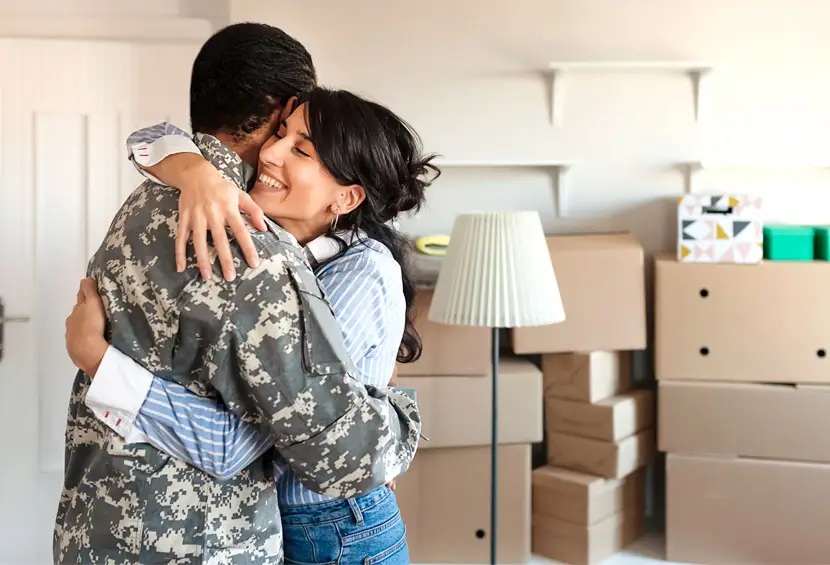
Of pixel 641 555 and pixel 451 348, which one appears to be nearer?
pixel 451 348

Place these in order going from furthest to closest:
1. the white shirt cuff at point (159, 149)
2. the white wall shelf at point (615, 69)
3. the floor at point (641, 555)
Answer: the white wall shelf at point (615, 69) → the floor at point (641, 555) → the white shirt cuff at point (159, 149)

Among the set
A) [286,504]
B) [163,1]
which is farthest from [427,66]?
[286,504]

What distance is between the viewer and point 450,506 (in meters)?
2.52

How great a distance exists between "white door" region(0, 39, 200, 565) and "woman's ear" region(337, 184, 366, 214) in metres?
1.66

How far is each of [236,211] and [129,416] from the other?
25 cm

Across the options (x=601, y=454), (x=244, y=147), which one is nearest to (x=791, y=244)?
(x=601, y=454)

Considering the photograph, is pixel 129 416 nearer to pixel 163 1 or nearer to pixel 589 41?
pixel 163 1

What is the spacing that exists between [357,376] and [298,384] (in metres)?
0.10

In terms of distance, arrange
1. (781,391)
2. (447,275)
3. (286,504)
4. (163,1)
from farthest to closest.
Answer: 1. (163,1)
2. (781,391)
3. (447,275)
4. (286,504)

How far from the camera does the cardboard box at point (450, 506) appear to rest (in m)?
2.51

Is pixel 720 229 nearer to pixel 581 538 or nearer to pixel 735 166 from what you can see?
pixel 735 166

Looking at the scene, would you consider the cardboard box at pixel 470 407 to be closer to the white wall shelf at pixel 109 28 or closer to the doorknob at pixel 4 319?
the doorknob at pixel 4 319

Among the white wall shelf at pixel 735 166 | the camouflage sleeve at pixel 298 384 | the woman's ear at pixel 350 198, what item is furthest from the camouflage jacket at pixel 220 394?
the white wall shelf at pixel 735 166

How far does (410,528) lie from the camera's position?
2.52m
